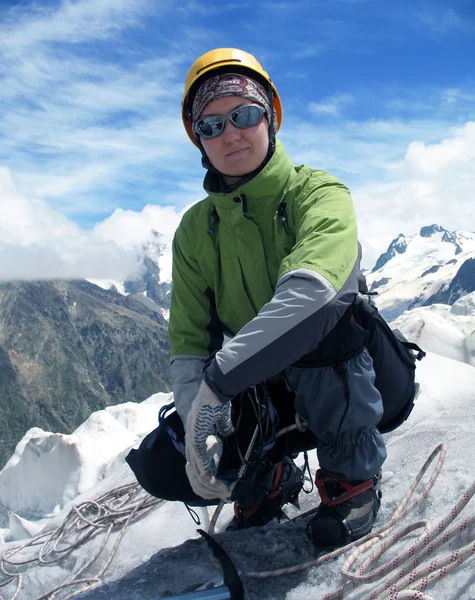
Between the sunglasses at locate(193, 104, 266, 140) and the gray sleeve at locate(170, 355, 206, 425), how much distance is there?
4.40 ft

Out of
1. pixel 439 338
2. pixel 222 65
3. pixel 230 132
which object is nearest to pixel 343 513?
pixel 230 132

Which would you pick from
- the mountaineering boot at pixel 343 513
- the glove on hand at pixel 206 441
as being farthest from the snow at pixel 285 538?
the glove on hand at pixel 206 441

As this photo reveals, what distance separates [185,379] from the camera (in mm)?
3090

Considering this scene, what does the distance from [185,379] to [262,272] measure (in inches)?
31.4

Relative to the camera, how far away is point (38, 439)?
12469 millimetres

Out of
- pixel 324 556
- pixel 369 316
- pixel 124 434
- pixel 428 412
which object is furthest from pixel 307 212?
pixel 124 434

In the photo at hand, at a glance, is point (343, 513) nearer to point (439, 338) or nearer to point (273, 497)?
point (273, 497)

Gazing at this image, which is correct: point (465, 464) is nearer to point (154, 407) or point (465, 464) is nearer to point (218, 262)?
Answer: point (218, 262)

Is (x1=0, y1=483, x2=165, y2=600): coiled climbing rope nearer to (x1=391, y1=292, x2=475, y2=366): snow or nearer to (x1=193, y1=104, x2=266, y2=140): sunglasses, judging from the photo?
(x1=193, y1=104, x2=266, y2=140): sunglasses

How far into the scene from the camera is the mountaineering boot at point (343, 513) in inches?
108

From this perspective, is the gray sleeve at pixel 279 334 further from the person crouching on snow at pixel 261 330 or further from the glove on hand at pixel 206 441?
the glove on hand at pixel 206 441

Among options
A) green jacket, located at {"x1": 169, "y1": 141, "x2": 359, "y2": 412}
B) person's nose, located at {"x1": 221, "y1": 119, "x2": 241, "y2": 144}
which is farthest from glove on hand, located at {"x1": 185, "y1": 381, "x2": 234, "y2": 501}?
person's nose, located at {"x1": 221, "y1": 119, "x2": 241, "y2": 144}

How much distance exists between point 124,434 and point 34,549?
606cm

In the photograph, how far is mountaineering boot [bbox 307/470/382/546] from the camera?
2.74m
